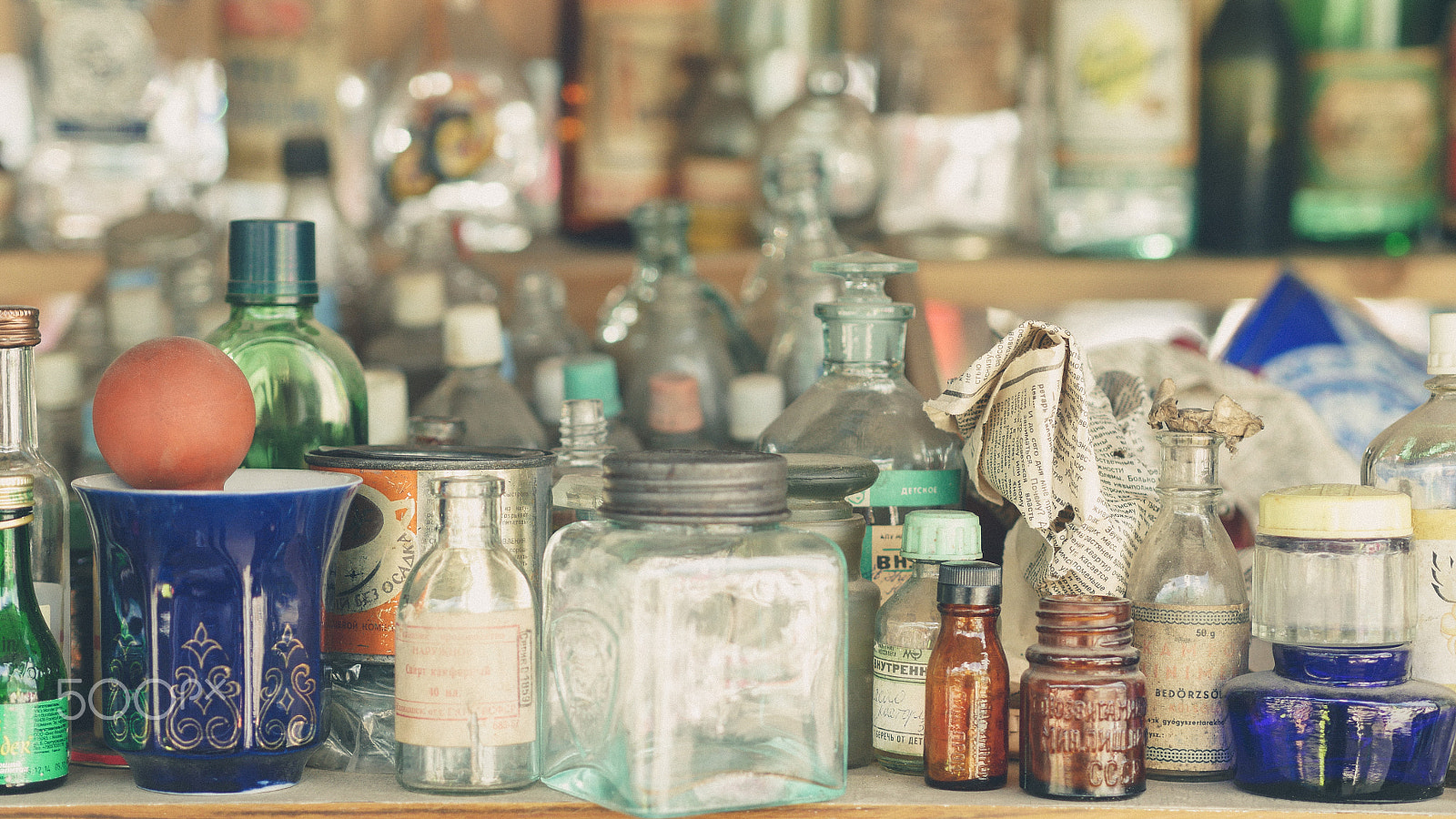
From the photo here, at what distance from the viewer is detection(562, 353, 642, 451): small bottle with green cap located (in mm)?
802

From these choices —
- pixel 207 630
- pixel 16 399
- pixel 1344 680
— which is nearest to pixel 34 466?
pixel 16 399

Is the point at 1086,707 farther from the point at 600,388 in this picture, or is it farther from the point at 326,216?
A: the point at 326,216

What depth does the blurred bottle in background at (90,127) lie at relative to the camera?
121 centimetres

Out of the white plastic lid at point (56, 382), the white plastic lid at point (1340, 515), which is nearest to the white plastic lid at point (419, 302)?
the white plastic lid at point (56, 382)

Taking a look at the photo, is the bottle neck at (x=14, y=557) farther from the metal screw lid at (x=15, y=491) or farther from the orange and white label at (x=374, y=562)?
the orange and white label at (x=374, y=562)

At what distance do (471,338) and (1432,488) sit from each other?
1.55 feet

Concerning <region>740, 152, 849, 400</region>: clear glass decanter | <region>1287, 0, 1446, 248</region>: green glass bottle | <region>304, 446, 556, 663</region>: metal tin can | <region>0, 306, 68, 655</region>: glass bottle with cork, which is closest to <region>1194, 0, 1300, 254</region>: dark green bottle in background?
<region>1287, 0, 1446, 248</region>: green glass bottle

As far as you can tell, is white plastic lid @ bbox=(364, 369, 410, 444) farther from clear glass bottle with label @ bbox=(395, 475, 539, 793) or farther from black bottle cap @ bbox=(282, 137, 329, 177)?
black bottle cap @ bbox=(282, 137, 329, 177)

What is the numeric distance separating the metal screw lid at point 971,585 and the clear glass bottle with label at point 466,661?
0.54 feet

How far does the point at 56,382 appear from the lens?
0.82 m

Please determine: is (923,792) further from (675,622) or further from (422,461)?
(422,461)

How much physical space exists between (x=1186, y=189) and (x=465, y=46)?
2.02 ft

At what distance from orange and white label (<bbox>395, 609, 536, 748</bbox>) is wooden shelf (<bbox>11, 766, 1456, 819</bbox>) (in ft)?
0.08

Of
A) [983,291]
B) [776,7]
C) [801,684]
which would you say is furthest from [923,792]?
[776,7]
